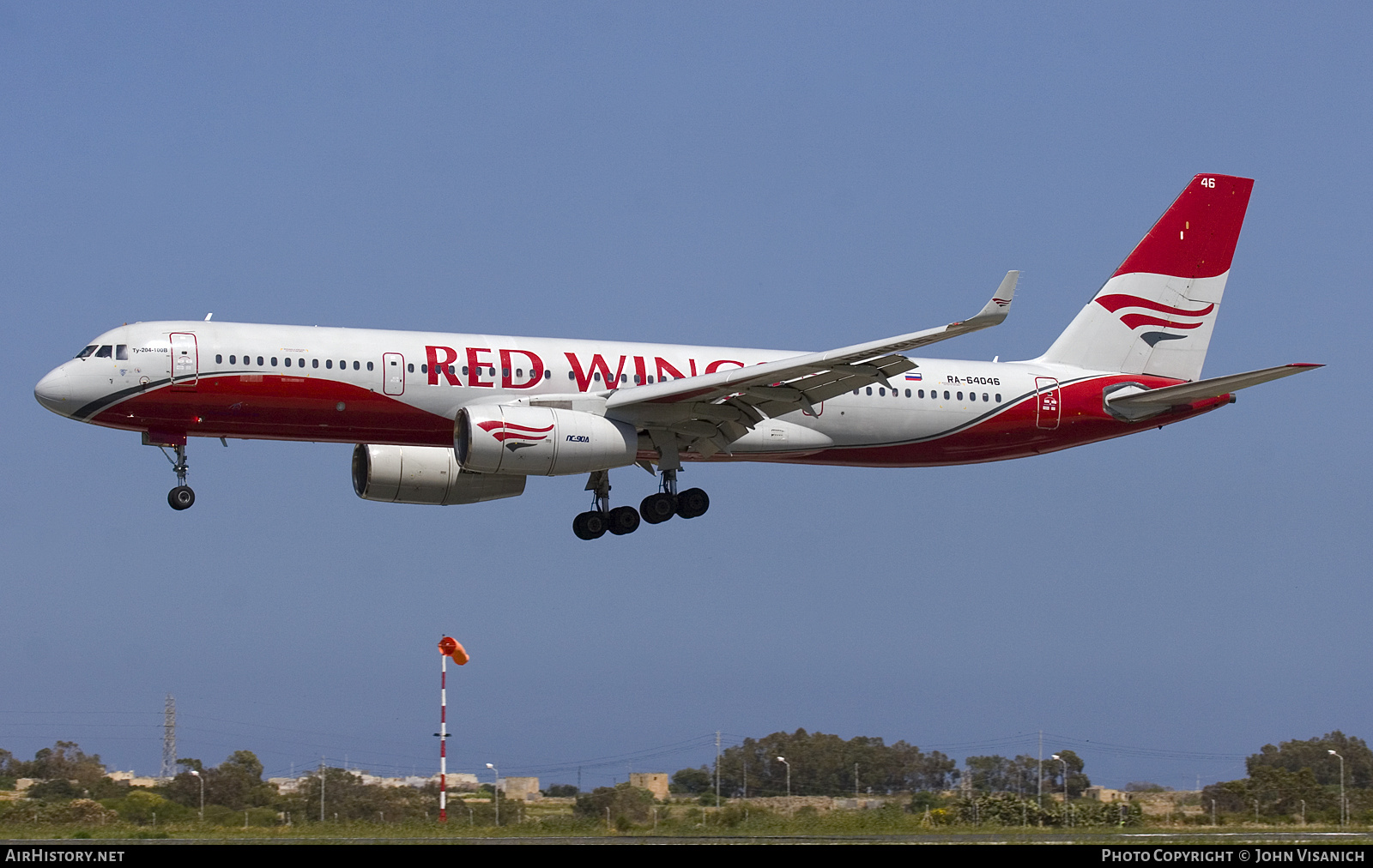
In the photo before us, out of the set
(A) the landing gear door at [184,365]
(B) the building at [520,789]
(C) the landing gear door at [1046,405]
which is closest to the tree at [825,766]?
(B) the building at [520,789]

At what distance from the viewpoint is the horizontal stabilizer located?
36.5 metres

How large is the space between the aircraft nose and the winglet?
1885cm

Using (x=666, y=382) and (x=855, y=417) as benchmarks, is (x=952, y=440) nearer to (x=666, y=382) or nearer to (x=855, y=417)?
(x=855, y=417)

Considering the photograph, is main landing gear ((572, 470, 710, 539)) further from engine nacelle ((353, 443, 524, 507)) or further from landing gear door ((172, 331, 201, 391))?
landing gear door ((172, 331, 201, 391))

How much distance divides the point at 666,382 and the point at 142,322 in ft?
37.7

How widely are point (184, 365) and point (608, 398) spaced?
9.10 meters

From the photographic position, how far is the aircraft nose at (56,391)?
3369 cm

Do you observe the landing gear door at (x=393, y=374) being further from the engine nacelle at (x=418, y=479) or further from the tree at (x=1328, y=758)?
the tree at (x=1328, y=758)

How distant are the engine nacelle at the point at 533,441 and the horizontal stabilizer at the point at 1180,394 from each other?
45.2 ft

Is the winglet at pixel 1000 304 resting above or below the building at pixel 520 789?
above

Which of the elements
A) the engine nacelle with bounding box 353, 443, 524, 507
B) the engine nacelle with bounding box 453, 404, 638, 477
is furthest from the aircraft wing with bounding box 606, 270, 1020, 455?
the engine nacelle with bounding box 353, 443, 524, 507

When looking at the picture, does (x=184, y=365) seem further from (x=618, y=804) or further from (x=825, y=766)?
(x=825, y=766)
